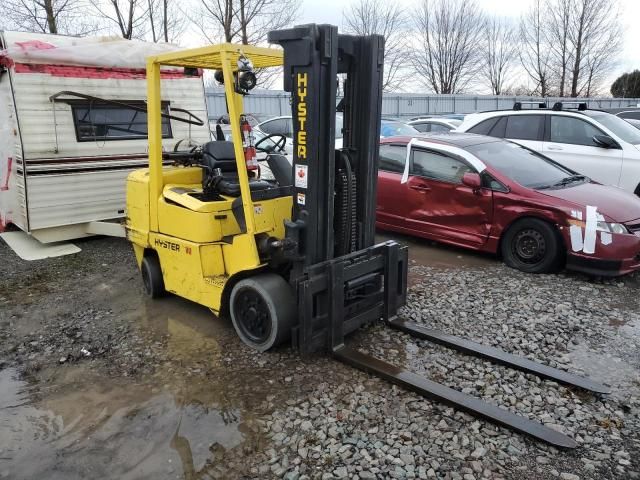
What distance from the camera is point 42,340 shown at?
4.65 meters

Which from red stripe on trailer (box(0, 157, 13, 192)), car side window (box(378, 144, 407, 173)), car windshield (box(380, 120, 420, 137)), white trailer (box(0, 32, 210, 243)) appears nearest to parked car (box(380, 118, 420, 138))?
car windshield (box(380, 120, 420, 137))

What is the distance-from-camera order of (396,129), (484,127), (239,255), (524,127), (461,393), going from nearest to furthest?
1. (461,393)
2. (239,255)
3. (524,127)
4. (484,127)
5. (396,129)

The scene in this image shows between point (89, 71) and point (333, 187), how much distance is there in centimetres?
510

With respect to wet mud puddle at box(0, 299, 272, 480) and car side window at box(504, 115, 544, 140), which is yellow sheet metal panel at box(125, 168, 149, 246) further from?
car side window at box(504, 115, 544, 140)

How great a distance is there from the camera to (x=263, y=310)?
4.17 meters

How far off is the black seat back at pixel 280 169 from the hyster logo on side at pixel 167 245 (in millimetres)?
1071

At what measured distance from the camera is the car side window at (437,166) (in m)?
6.57

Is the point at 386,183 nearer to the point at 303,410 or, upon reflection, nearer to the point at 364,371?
the point at 364,371

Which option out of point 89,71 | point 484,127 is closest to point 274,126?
point 484,127


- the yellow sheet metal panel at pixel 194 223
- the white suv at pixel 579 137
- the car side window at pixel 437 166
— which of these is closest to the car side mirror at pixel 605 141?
the white suv at pixel 579 137

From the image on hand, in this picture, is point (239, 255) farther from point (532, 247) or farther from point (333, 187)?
point (532, 247)

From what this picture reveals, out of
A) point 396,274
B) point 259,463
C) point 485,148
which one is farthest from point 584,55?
point 259,463

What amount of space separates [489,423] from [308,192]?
1964mm

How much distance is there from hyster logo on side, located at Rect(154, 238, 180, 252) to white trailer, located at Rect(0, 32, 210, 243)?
238 centimetres
